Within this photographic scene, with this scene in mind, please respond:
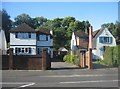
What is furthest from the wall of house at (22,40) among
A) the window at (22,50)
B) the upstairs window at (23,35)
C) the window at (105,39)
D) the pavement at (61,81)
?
the pavement at (61,81)

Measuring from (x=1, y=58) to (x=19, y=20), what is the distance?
95.5 meters

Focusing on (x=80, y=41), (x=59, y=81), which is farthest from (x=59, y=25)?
(x=59, y=81)

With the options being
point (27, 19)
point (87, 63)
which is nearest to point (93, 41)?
point (87, 63)

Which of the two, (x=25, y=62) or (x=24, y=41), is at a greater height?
(x=24, y=41)

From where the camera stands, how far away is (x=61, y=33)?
3976 inches

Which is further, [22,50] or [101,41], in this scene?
[101,41]

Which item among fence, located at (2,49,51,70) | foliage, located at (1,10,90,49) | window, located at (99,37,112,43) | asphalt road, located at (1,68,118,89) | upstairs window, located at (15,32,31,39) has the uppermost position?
foliage, located at (1,10,90,49)

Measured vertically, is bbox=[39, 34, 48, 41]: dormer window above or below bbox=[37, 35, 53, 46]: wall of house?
above

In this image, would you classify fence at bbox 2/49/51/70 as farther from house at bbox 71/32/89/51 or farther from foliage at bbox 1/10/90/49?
foliage at bbox 1/10/90/49

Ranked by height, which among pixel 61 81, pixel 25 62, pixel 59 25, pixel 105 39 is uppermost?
pixel 59 25

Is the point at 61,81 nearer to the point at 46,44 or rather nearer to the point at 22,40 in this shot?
the point at 22,40

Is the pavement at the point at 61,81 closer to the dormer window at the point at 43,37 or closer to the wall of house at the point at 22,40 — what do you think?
the wall of house at the point at 22,40

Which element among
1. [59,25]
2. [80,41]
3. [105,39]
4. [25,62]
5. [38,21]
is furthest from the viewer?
[38,21]

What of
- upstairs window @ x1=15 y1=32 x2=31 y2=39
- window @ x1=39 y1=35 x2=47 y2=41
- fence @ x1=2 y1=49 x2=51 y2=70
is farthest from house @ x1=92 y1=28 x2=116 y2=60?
fence @ x1=2 y1=49 x2=51 y2=70
